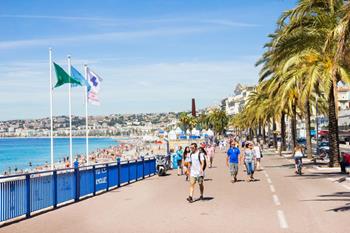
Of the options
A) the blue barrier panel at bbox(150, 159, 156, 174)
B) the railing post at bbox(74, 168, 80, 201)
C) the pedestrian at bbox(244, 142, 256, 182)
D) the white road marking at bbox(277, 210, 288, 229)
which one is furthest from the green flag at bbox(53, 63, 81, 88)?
the white road marking at bbox(277, 210, 288, 229)

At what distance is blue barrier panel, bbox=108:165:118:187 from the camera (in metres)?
23.2

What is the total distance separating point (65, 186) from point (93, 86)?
13.6 meters

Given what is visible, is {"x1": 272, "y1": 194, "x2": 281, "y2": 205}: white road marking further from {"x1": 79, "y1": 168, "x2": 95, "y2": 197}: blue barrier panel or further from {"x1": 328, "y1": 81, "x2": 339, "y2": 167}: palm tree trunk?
{"x1": 328, "y1": 81, "x2": 339, "y2": 167}: palm tree trunk

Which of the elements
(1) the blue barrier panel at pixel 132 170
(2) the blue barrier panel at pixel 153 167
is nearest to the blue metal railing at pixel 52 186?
(1) the blue barrier panel at pixel 132 170

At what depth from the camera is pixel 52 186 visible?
661 inches

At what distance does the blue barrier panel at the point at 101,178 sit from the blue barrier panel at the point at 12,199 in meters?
6.47

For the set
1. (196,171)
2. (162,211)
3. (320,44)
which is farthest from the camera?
(320,44)

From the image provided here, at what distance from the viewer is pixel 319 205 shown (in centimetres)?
1550

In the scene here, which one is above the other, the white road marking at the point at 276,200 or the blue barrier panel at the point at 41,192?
the blue barrier panel at the point at 41,192

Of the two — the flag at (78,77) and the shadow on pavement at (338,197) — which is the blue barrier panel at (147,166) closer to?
the flag at (78,77)

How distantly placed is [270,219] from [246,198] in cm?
477

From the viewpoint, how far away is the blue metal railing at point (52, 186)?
14047 mm

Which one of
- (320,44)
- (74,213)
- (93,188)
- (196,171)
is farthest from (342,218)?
(320,44)

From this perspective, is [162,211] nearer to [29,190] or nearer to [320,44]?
[29,190]
